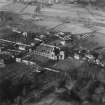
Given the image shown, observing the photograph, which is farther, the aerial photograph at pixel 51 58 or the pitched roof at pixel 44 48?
the pitched roof at pixel 44 48

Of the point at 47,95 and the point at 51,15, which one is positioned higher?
the point at 51,15

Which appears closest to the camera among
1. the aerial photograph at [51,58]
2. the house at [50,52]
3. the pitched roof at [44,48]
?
the aerial photograph at [51,58]

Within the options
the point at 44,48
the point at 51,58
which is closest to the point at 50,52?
the point at 51,58

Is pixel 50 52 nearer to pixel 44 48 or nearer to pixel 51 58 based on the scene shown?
pixel 51 58

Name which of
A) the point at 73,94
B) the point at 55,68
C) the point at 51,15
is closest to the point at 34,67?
the point at 55,68

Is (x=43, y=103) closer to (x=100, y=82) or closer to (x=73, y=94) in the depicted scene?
(x=73, y=94)

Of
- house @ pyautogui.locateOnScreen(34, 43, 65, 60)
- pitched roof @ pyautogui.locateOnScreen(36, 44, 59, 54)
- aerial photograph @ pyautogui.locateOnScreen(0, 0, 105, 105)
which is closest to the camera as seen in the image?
aerial photograph @ pyautogui.locateOnScreen(0, 0, 105, 105)

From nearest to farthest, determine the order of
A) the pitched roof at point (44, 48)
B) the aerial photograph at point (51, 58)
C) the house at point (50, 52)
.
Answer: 1. the aerial photograph at point (51, 58)
2. the house at point (50, 52)
3. the pitched roof at point (44, 48)

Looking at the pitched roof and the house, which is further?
the pitched roof
